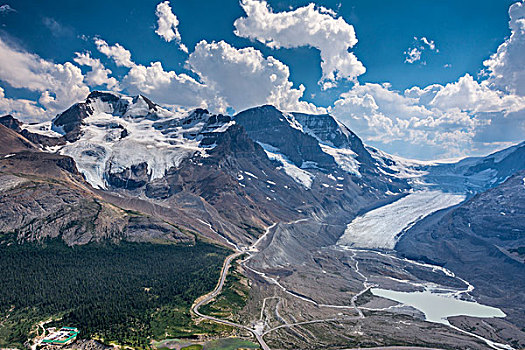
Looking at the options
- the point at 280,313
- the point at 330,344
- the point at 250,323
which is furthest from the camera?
the point at 280,313

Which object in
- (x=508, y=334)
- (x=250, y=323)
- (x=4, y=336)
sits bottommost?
(x=4, y=336)

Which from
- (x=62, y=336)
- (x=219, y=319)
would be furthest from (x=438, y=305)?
(x=62, y=336)

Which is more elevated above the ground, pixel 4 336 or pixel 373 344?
pixel 373 344

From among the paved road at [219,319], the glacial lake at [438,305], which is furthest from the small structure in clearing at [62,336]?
the glacial lake at [438,305]

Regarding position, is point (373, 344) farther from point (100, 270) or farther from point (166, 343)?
point (100, 270)

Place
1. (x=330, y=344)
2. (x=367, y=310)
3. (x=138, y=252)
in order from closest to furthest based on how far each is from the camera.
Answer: (x=330, y=344) → (x=367, y=310) → (x=138, y=252)

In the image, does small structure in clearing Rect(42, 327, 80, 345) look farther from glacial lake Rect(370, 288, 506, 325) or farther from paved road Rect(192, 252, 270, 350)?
glacial lake Rect(370, 288, 506, 325)

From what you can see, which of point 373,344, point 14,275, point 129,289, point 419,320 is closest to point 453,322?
point 419,320

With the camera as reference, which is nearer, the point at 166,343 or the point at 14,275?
the point at 166,343

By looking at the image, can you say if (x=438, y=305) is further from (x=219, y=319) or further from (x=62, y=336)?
(x=62, y=336)
